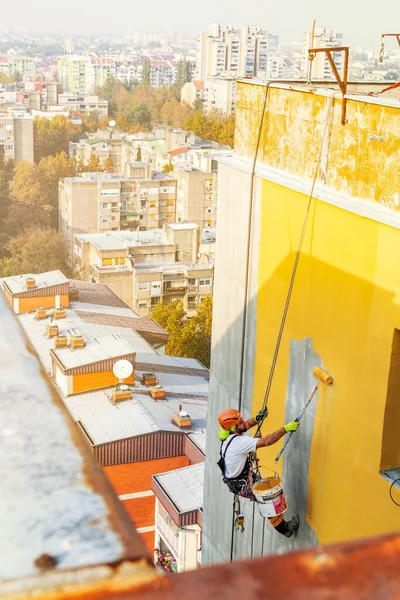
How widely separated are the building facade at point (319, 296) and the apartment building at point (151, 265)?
19.5 metres

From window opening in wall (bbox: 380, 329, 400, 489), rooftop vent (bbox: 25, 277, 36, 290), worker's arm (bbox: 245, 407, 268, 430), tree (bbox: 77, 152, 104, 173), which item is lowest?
tree (bbox: 77, 152, 104, 173)

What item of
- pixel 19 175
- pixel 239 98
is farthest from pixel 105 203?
pixel 239 98

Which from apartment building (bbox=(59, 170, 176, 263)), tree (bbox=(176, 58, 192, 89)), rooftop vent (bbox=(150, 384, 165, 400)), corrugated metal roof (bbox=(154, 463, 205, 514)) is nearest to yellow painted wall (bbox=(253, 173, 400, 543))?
corrugated metal roof (bbox=(154, 463, 205, 514))

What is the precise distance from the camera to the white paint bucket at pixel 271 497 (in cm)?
240

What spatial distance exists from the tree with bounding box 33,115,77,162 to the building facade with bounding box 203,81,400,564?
42.3 metres

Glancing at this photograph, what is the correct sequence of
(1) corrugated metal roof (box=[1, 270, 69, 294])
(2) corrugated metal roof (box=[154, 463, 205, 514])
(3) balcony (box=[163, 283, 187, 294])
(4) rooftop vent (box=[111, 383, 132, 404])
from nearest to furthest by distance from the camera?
1. (2) corrugated metal roof (box=[154, 463, 205, 514])
2. (4) rooftop vent (box=[111, 383, 132, 404])
3. (1) corrugated metal roof (box=[1, 270, 69, 294])
4. (3) balcony (box=[163, 283, 187, 294])

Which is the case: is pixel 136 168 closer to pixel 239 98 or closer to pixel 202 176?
pixel 202 176

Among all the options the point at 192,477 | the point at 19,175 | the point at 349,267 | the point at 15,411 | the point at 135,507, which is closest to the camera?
the point at 15,411

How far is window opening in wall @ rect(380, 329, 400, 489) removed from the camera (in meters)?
2.04

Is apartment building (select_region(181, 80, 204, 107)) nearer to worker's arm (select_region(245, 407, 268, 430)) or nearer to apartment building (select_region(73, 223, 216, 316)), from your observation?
apartment building (select_region(73, 223, 216, 316))

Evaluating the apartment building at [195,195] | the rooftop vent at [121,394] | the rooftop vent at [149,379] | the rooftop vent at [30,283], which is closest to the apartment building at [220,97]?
the apartment building at [195,195]

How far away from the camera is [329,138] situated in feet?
7.43

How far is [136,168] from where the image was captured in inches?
1268

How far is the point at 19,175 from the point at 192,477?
30806 millimetres
